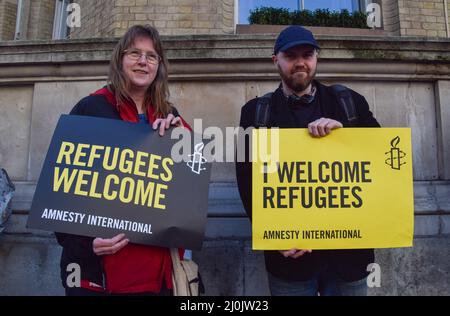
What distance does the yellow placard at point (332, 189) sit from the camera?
2145 millimetres

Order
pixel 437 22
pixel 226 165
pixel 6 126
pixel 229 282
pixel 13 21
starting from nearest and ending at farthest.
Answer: pixel 229 282, pixel 226 165, pixel 6 126, pixel 437 22, pixel 13 21

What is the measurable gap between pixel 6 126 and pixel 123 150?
234 centimetres

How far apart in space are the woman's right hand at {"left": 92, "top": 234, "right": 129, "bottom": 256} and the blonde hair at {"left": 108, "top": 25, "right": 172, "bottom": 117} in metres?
0.73

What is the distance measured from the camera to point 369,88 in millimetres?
3758

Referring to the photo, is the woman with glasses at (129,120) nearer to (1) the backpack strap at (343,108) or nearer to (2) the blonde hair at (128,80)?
(2) the blonde hair at (128,80)

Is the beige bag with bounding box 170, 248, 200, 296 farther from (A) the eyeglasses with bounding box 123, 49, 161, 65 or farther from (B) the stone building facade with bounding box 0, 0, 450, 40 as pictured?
(B) the stone building facade with bounding box 0, 0, 450, 40

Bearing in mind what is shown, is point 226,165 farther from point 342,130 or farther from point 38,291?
point 38,291

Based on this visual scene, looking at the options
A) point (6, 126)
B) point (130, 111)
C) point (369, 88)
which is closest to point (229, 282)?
point (130, 111)

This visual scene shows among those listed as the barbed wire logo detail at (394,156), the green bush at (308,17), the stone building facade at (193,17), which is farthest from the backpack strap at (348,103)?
the green bush at (308,17)

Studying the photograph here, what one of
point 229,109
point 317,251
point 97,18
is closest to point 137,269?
point 317,251

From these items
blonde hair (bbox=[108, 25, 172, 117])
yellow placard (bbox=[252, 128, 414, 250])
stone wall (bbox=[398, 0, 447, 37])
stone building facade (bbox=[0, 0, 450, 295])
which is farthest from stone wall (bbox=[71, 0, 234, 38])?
yellow placard (bbox=[252, 128, 414, 250])

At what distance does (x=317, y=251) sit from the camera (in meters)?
2.22

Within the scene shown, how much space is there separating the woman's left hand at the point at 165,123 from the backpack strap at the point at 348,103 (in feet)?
3.08

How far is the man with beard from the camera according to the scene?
2.20 meters
